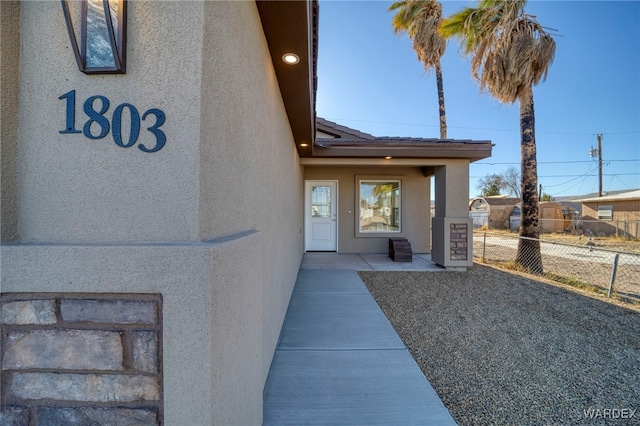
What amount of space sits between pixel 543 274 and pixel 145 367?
8026mm

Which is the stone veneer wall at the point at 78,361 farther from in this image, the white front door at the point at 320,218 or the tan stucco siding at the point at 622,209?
the tan stucco siding at the point at 622,209

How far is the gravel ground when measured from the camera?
2094 millimetres

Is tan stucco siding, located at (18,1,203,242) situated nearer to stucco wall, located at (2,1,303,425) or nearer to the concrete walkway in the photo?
stucco wall, located at (2,1,303,425)

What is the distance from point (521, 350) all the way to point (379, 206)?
18.4 feet

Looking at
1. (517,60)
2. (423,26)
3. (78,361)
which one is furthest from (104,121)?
(423,26)

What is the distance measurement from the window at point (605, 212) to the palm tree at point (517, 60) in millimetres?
16728

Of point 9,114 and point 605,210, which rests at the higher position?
point 9,114

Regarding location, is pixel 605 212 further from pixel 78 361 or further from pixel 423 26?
pixel 78 361

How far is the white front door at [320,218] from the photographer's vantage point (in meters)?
8.02

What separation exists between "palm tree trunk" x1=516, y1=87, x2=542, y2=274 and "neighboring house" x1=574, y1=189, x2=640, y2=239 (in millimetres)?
12428

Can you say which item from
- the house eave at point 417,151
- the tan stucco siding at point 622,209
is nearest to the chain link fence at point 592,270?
the house eave at point 417,151

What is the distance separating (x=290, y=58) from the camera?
8.23 ft

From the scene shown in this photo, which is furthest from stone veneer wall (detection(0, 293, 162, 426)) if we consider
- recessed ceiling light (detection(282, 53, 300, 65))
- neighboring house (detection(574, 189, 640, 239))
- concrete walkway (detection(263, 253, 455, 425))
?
neighboring house (detection(574, 189, 640, 239))
